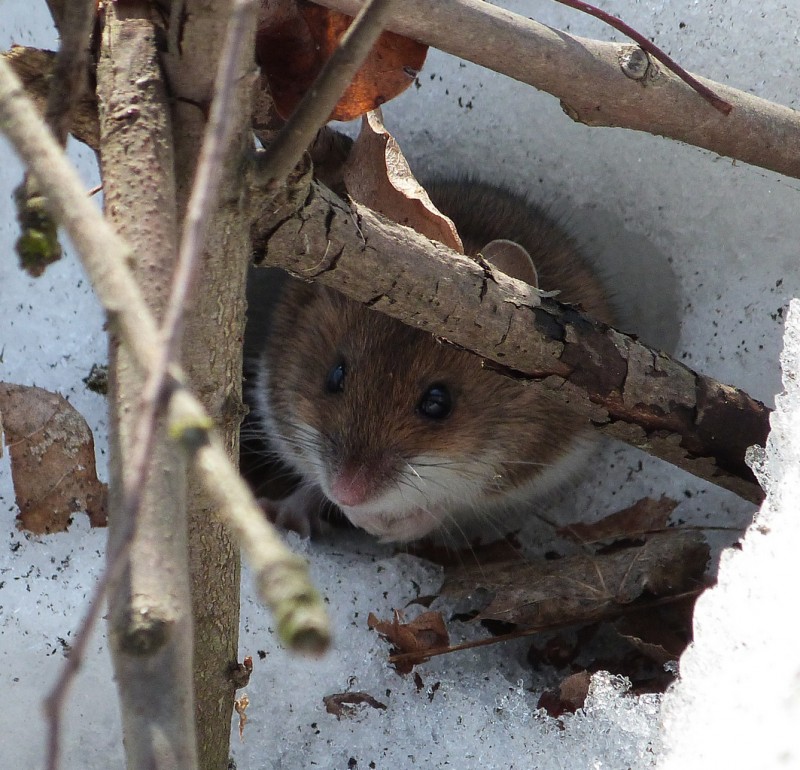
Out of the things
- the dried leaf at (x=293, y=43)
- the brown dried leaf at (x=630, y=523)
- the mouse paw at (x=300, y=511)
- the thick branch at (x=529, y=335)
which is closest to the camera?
the thick branch at (x=529, y=335)

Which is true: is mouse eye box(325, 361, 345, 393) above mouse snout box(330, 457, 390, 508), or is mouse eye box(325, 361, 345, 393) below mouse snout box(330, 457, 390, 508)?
above

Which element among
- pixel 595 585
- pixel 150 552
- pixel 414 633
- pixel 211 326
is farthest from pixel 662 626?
pixel 150 552

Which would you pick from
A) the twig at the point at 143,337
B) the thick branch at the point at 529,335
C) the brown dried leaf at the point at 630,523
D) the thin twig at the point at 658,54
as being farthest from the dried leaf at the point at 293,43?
the brown dried leaf at the point at 630,523

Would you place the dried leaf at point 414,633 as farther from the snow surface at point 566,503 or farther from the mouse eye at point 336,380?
the mouse eye at point 336,380

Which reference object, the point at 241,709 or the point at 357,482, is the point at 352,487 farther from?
the point at 241,709

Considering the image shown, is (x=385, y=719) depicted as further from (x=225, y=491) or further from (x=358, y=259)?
(x=225, y=491)

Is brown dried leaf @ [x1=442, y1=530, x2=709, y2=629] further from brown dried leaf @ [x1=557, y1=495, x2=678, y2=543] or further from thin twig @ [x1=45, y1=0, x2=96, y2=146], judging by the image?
thin twig @ [x1=45, y1=0, x2=96, y2=146]

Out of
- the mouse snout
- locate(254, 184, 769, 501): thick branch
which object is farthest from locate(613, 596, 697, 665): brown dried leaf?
the mouse snout
